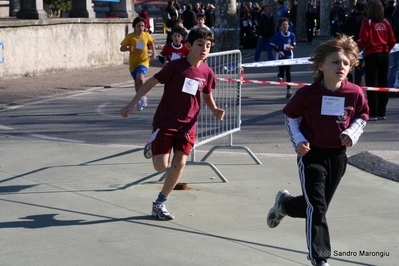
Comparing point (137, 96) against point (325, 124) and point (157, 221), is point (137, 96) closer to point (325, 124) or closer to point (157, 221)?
point (157, 221)

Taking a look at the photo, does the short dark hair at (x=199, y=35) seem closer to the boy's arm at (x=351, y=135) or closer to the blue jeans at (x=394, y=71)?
the boy's arm at (x=351, y=135)

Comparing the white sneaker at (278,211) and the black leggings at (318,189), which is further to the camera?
the white sneaker at (278,211)

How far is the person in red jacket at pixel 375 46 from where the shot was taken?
1234cm

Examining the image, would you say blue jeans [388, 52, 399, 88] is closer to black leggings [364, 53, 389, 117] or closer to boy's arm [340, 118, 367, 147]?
black leggings [364, 53, 389, 117]

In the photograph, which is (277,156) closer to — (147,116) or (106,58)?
(147,116)

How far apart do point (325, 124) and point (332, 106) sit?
0.13 metres

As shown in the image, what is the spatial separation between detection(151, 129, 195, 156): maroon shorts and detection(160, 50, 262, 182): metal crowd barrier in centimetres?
171

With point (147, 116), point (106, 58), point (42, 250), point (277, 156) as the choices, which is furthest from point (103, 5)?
point (42, 250)

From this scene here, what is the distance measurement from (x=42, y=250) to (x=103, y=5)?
177ft

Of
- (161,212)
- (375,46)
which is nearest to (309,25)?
Result: (375,46)

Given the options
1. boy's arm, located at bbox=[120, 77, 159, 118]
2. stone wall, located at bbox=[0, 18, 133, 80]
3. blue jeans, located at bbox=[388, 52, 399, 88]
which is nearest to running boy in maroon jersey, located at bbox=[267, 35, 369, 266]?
boy's arm, located at bbox=[120, 77, 159, 118]

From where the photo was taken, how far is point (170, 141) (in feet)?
22.0

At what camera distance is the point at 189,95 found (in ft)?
22.2

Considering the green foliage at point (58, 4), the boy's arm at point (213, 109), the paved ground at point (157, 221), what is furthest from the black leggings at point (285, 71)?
the green foliage at point (58, 4)
